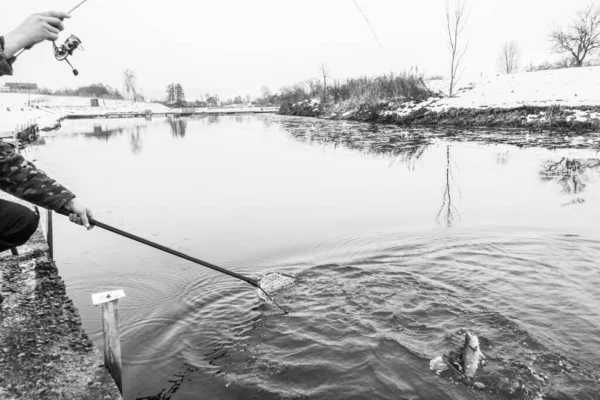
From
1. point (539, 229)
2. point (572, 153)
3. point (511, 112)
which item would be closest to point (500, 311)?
point (539, 229)

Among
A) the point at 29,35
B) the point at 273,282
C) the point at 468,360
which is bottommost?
the point at 468,360

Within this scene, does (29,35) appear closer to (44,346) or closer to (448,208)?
(44,346)

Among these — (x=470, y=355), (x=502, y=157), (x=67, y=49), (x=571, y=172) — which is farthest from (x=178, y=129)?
(x=470, y=355)

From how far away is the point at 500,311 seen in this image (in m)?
4.73

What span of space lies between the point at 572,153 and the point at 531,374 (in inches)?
544

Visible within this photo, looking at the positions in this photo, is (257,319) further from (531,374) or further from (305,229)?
(305,229)

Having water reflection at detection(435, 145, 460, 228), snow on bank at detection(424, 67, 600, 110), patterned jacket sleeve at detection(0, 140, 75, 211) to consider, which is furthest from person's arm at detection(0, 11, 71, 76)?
snow on bank at detection(424, 67, 600, 110)

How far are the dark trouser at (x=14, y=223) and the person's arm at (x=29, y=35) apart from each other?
3.46ft

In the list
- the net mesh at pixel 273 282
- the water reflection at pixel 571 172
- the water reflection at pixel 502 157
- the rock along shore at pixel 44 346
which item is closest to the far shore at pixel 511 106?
the water reflection at pixel 502 157

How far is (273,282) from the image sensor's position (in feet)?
18.1

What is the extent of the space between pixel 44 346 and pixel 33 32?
231 centimetres

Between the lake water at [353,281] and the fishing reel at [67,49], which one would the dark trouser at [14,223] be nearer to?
the fishing reel at [67,49]

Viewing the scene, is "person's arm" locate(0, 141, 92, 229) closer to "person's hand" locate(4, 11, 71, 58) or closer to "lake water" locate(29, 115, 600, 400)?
"person's hand" locate(4, 11, 71, 58)

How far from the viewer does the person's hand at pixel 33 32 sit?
2539 millimetres
